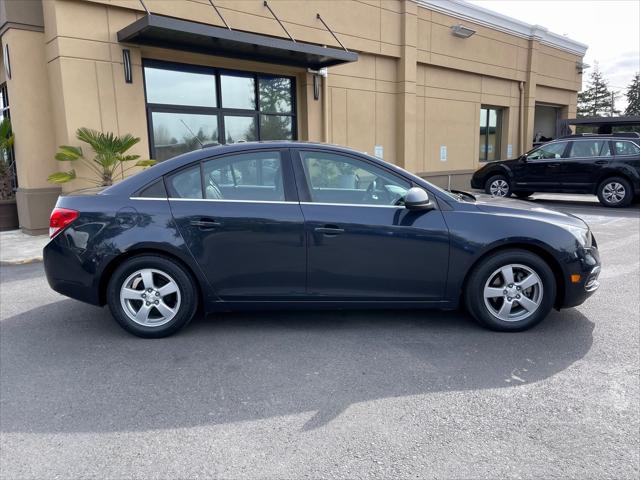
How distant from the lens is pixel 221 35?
9.29 m

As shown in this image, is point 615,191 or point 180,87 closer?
point 180,87

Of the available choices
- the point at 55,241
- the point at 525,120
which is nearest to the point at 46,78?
the point at 55,241

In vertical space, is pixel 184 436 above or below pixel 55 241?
below

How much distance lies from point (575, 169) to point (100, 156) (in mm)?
11323

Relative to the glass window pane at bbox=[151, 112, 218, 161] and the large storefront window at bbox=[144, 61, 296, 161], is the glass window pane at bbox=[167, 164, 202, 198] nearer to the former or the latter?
the large storefront window at bbox=[144, 61, 296, 161]

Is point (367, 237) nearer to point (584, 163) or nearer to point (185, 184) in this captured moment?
point (185, 184)

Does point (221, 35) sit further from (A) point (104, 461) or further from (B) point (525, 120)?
(B) point (525, 120)

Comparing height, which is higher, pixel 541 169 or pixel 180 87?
Answer: pixel 180 87

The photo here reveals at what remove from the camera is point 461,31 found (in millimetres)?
16344

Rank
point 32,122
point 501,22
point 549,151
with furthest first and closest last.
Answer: point 501,22 → point 549,151 → point 32,122

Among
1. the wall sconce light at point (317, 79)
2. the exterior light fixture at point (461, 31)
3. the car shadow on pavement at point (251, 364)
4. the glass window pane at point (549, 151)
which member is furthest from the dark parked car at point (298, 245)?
the exterior light fixture at point (461, 31)

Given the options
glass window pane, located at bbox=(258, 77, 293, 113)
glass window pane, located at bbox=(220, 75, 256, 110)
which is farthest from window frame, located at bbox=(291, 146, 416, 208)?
glass window pane, located at bbox=(258, 77, 293, 113)

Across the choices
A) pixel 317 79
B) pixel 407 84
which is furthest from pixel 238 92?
pixel 407 84

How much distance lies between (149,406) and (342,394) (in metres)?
1.22
